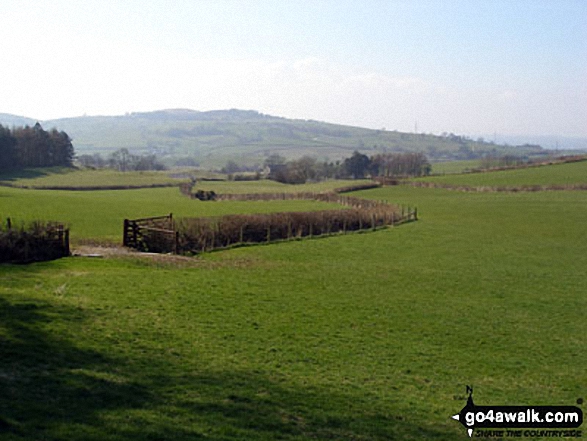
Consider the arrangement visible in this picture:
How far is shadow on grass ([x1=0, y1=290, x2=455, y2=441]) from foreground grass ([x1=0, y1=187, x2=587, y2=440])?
48 millimetres

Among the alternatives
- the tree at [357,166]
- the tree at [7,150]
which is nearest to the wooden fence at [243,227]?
the tree at [7,150]

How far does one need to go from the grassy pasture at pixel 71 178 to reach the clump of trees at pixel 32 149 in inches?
193

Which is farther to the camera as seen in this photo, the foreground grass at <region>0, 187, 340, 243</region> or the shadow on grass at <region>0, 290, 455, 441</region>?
the foreground grass at <region>0, 187, 340, 243</region>

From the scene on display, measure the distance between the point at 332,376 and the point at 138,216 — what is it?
40.9 meters

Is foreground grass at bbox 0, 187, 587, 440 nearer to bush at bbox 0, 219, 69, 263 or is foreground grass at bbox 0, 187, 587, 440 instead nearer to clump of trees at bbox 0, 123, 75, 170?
bush at bbox 0, 219, 69, 263

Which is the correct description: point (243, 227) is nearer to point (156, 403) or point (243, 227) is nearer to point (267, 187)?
point (156, 403)

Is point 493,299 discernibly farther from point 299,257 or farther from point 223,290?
point 299,257

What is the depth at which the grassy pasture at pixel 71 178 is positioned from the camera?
100 m

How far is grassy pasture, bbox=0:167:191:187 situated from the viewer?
100000 mm

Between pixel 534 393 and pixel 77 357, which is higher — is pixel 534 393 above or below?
below

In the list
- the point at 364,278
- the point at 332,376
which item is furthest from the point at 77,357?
the point at 364,278

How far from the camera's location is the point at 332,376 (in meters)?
15.1

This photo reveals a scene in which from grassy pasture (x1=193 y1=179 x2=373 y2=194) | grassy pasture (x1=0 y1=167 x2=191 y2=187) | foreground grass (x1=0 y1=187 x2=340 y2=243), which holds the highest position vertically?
grassy pasture (x1=0 y1=167 x2=191 y2=187)

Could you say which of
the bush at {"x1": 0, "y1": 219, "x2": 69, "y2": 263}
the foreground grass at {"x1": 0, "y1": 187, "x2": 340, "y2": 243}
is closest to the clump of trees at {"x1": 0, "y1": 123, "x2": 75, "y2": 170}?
the foreground grass at {"x1": 0, "y1": 187, "x2": 340, "y2": 243}
